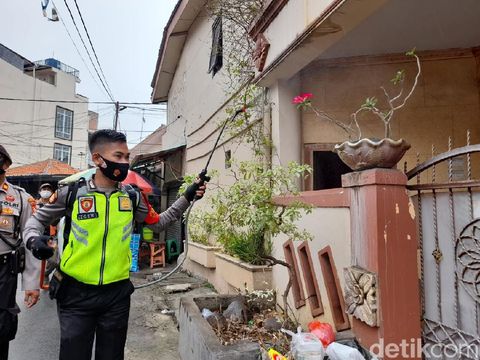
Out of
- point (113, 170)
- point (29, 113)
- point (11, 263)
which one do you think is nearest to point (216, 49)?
point (113, 170)

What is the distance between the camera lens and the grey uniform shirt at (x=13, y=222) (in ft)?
9.21

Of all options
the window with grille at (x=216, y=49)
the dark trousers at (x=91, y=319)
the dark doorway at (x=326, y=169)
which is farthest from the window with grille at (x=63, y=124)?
the dark trousers at (x=91, y=319)

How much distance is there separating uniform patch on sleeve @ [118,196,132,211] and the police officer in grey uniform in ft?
3.15

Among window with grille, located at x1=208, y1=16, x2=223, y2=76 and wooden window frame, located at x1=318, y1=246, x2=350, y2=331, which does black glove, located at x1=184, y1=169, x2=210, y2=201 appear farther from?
window with grille, located at x1=208, y1=16, x2=223, y2=76

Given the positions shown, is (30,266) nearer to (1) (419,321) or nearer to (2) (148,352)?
(2) (148,352)

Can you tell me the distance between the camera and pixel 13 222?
2.90m

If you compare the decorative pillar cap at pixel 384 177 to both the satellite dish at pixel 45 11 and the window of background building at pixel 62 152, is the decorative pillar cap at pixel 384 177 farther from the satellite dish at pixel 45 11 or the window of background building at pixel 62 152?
the window of background building at pixel 62 152

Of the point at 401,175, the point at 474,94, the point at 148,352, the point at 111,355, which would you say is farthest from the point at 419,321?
the point at 474,94

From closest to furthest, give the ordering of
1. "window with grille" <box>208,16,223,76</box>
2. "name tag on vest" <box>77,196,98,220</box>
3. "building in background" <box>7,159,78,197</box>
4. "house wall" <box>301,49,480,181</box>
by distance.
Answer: "name tag on vest" <box>77,196,98,220</box>
"house wall" <box>301,49,480,181</box>
"window with grille" <box>208,16,223,76</box>
"building in background" <box>7,159,78,197</box>

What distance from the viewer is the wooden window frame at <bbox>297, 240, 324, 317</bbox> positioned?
136 inches

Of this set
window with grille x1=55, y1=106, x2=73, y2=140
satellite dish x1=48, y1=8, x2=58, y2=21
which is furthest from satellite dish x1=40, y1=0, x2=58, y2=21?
window with grille x1=55, y1=106, x2=73, y2=140

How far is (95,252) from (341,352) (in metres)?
1.72

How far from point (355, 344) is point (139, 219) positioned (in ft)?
5.98

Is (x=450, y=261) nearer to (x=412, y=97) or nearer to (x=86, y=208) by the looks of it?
(x=86, y=208)
